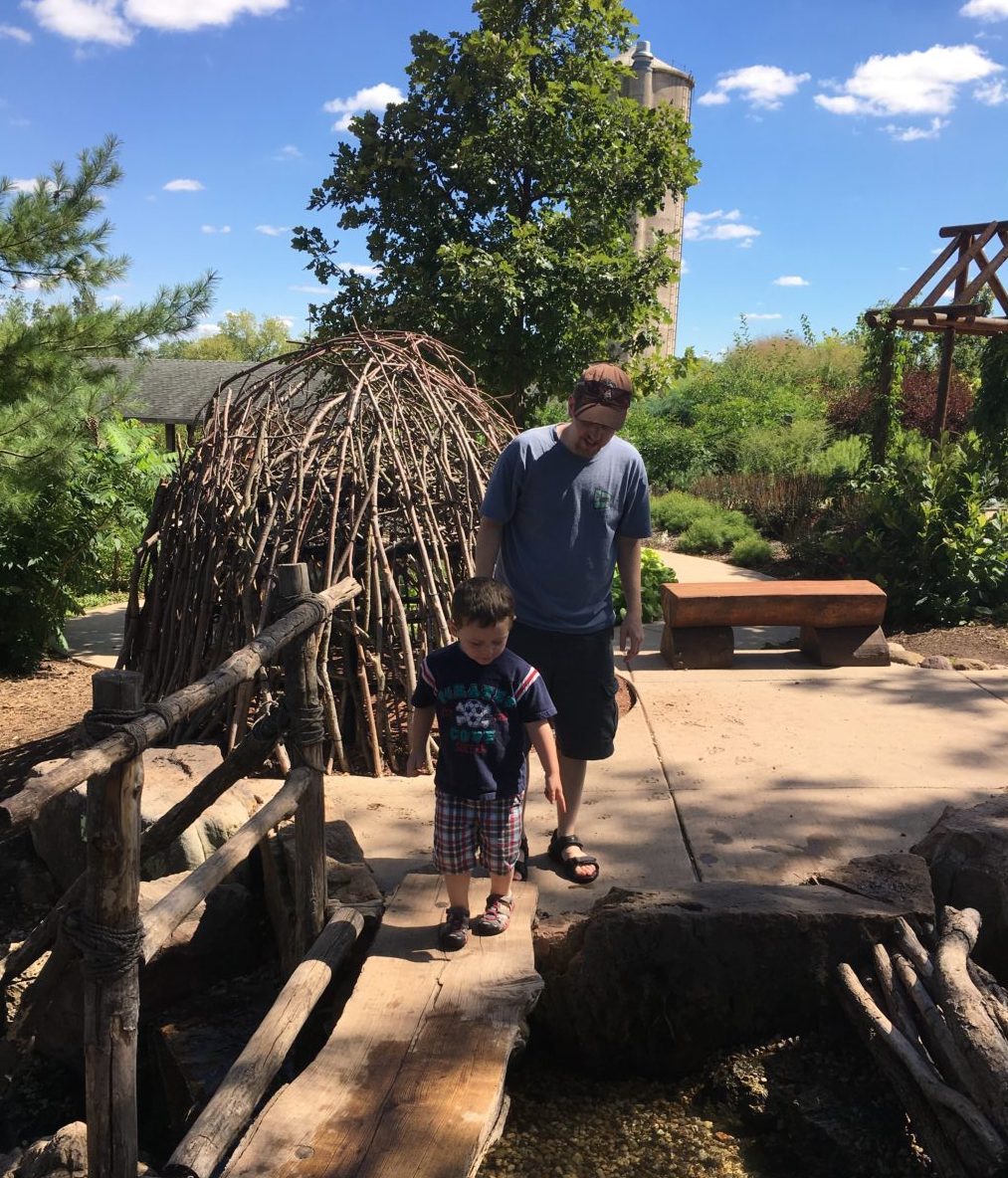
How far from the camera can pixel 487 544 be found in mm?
3463

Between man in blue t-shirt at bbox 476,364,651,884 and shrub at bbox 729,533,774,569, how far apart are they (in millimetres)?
8949

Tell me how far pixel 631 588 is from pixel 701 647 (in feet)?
12.0

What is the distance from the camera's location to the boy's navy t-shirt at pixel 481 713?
9.54ft

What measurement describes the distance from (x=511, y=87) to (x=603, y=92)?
94 centimetres

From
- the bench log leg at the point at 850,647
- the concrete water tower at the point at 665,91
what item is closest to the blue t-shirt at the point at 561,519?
the bench log leg at the point at 850,647

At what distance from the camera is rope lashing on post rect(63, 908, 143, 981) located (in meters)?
2.05

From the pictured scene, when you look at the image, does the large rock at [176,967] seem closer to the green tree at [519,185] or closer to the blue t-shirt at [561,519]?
the blue t-shirt at [561,519]

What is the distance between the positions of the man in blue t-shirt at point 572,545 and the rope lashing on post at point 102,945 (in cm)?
174

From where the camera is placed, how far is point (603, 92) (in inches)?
396

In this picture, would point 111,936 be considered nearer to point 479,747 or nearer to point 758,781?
point 479,747

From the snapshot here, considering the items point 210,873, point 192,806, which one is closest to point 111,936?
point 210,873

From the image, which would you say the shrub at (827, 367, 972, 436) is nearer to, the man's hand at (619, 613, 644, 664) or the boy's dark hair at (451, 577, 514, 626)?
the man's hand at (619, 613, 644, 664)

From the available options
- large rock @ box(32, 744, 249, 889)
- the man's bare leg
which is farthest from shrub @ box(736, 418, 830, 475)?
large rock @ box(32, 744, 249, 889)

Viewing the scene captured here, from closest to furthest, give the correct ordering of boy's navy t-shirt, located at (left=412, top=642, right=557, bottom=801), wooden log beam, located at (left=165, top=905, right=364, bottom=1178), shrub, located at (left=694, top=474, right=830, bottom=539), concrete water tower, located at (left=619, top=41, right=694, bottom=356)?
wooden log beam, located at (left=165, top=905, right=364, bottom=1178), boy's navy t-shirt, located at (left=412, top=642, right=557, bottom=801), shrub, located at (left=694, top=474, right=830, bottom=539), concrete water tower, located at (left=619, top=41, right=694, bottom=356)
